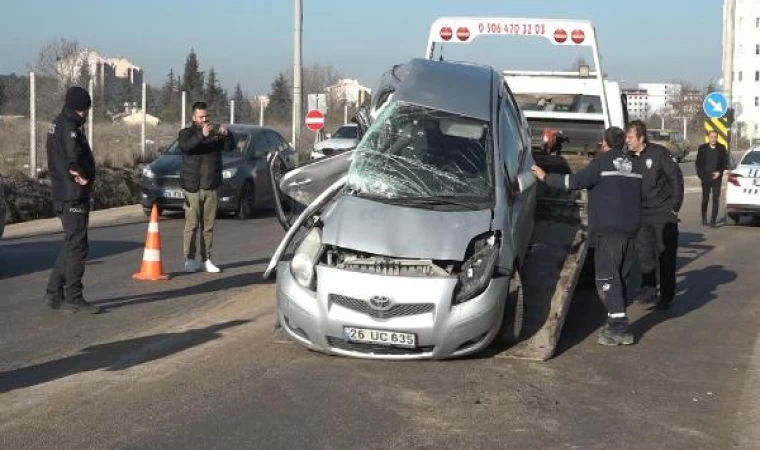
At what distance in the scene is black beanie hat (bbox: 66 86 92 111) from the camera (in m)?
8.70

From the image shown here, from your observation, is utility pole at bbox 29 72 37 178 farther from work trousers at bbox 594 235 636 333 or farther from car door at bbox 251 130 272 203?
work trousers at bbox 594 235 636 333

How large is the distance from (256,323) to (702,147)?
41.6 feet

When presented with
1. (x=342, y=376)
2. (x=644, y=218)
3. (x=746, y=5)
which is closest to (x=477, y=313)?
(x=342, y=376)

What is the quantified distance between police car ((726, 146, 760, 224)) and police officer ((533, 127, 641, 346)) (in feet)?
37.1

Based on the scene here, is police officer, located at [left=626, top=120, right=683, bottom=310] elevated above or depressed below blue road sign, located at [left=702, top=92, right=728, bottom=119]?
below

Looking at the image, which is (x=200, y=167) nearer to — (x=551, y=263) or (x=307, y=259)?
(x=551, y=263)

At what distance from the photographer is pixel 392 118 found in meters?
8.45

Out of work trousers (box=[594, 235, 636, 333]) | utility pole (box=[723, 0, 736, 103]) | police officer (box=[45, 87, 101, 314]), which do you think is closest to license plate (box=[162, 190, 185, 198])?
police officer (box=[45, 87, 101, 314])

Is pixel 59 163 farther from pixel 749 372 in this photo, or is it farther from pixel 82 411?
pixel 749 372

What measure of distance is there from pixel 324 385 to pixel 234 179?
11477 millimetres

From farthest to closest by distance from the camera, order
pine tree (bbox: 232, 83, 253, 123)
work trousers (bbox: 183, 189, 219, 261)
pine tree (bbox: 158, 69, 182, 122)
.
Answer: pine tree (bbox: 232, 83, 253, 123) < pine tree (bbox: 158, 69, 182, 122) < work trousers (bbox: 183, 189, 219, 261)

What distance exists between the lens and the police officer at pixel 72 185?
8.69 m

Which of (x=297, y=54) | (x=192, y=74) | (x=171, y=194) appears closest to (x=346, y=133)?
(x=297, y=54)

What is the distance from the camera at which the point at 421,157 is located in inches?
321
